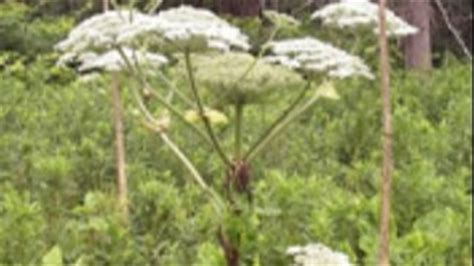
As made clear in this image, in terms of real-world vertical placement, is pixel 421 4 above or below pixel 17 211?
below

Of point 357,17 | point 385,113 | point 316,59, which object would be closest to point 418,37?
point 357,17

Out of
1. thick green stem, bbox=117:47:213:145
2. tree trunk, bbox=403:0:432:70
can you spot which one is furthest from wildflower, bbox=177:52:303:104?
tree trunk, bbox=403:0:432:70

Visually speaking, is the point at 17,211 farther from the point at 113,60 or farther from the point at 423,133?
the point at 423,133

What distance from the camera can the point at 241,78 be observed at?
2.95 m

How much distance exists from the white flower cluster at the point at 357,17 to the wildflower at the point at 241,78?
333 mm

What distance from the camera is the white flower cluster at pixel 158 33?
2893 millimetres

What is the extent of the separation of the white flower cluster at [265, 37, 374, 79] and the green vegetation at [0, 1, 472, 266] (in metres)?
0.15

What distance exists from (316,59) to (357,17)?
1.10ft

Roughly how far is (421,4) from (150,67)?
909cm

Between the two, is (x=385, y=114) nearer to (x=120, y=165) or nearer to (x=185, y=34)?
(x=185, y=34)

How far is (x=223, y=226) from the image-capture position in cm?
288

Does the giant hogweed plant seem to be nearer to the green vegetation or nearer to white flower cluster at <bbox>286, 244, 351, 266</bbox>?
the green vegetation

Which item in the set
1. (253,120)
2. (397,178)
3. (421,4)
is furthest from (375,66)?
(397,178)

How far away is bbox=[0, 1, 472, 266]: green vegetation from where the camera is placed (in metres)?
4.89
